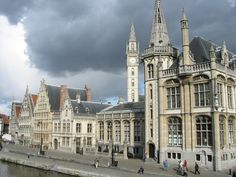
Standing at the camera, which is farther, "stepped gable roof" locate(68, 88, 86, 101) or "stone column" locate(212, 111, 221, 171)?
"stepped gable roof" locate(68, 88, 86, 101)

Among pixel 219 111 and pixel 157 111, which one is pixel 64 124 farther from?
pixel 219 111

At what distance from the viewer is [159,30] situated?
52.5 metres

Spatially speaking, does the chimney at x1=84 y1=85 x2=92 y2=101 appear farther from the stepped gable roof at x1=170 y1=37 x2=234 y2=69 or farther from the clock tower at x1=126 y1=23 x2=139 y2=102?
the stepped gable roof at x1=170 y1=37 x2=234 y2=69

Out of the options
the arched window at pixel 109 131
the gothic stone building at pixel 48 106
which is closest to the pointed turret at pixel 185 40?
the arched window at pixel 109 131

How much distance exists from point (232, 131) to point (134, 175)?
1881 centimetres

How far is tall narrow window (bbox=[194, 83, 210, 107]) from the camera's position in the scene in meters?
41.2

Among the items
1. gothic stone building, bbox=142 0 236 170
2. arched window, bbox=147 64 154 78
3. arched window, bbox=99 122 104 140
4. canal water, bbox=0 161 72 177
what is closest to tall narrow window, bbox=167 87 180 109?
gothic stone building, bbox=142 0 236 170

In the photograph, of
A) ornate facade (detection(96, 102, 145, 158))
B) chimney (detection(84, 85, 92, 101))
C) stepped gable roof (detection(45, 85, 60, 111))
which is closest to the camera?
ornate facade (detection(96, 102, 145, 158))

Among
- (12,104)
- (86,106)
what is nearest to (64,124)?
(86,106)

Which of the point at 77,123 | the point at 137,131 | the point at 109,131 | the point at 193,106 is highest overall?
the point at 193,106

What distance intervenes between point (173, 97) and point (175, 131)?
190 inches

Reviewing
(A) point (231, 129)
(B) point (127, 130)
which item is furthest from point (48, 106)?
(A) point (231, 129)

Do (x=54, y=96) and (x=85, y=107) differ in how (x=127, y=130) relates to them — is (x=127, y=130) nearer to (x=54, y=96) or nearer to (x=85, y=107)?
(x=85, y=107)

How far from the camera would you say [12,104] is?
367ft
